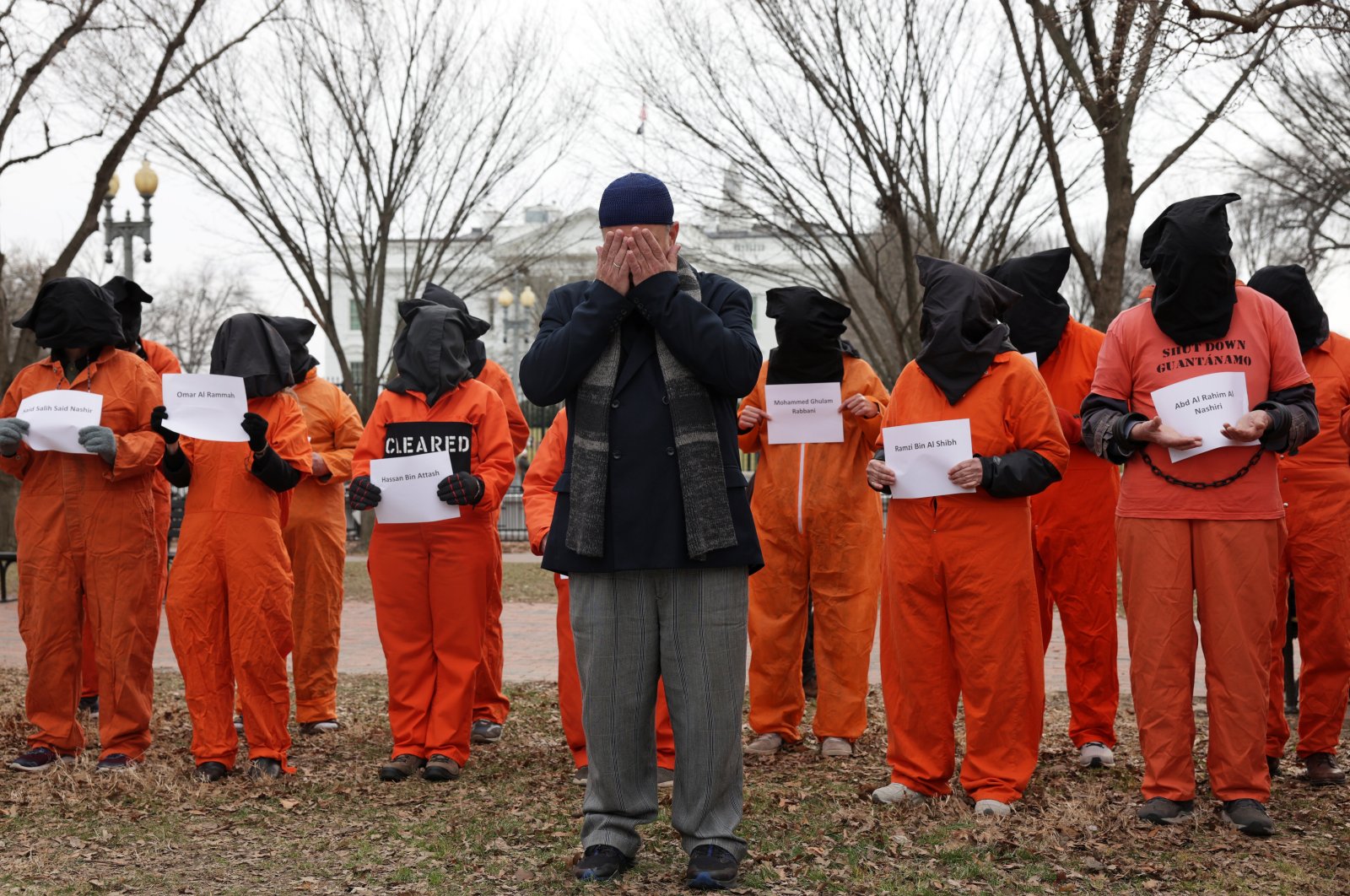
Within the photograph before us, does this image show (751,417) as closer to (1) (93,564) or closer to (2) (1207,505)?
(2) (1207,505)

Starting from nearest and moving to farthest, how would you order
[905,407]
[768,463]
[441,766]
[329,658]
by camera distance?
[905,407] → [441,766] → [768,463] → [329,658]

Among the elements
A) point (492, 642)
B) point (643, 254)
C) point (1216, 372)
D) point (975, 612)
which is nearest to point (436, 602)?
point (492, 642)

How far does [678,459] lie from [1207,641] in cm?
233

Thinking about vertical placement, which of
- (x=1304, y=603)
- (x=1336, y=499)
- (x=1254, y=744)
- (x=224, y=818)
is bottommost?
(x=224, y=818)

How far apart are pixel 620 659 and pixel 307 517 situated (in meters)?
3.72

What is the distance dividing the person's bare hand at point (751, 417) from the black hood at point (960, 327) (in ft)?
4.24

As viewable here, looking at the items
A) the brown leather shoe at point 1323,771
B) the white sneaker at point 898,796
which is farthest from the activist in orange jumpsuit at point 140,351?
the brown leather shoe at point 1323,771

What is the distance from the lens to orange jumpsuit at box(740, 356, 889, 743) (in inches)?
261

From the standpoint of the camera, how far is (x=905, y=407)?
18.3 feet

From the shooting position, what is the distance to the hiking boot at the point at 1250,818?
4977 mm

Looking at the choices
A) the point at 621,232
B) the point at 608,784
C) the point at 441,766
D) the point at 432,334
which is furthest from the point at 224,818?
the point at 621,232

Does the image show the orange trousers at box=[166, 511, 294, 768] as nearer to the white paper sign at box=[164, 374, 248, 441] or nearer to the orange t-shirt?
the white paper sign at box=[164, 374, 248, 441]

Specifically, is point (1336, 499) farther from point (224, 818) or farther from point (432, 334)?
point (224, 818)

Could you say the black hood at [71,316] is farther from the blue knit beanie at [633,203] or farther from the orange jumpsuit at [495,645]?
the blue knit beanie at [633,203]
